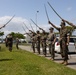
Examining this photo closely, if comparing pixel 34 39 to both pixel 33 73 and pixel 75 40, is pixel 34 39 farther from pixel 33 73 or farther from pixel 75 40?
pixel 33 73

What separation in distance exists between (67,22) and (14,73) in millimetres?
4034

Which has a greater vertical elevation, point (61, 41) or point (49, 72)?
point (61, 41)

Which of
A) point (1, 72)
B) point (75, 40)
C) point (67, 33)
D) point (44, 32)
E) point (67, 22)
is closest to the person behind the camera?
point (1, 72)

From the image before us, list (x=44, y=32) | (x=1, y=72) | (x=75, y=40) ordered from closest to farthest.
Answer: (x=1, y=72)
(x=44, y=32)
(x=75, y=40)

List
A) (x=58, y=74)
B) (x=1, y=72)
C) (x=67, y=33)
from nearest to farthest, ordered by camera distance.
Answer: (x=58, y=74)
(x=1, y=72)
(x=67, y=33)

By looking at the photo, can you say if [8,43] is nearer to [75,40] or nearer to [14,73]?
[75,40]

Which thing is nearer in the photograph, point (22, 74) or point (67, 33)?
point (22, 74)

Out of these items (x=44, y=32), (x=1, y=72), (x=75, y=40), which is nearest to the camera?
(x=1, y=72)

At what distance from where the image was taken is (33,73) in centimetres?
1162

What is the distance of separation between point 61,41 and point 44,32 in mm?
8867

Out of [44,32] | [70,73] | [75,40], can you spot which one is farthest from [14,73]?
[75,40]

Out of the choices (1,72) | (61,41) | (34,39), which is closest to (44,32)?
(34,39)

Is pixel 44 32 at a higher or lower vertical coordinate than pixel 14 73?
higher

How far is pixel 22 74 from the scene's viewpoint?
1151 cm
